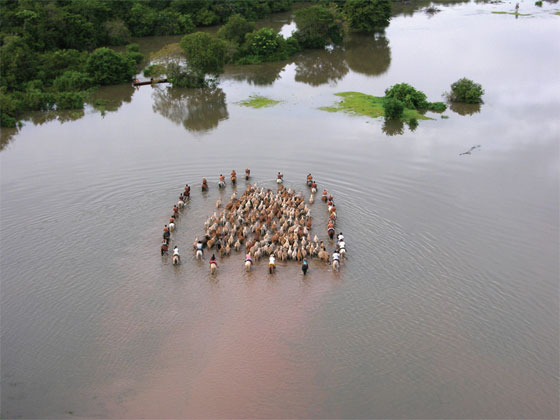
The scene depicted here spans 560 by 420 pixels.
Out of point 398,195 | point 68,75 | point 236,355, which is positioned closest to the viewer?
point 236,355

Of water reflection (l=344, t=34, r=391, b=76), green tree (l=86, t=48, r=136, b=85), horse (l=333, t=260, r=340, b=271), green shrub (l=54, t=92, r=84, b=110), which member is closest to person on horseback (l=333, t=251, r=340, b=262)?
horse (l=333, t=260, r=340, b=271)

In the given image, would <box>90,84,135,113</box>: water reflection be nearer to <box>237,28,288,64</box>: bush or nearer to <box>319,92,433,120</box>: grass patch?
<box>237,28,288,64</box>: bush

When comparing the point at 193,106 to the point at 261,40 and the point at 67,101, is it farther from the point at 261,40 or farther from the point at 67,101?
the point at 261,40

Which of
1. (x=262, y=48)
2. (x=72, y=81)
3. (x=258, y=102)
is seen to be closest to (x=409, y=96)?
(x=258, y=102)

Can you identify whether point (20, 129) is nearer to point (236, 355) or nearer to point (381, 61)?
point (236, 355)

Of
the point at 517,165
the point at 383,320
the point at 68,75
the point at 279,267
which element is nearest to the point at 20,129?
the point at 68,75
